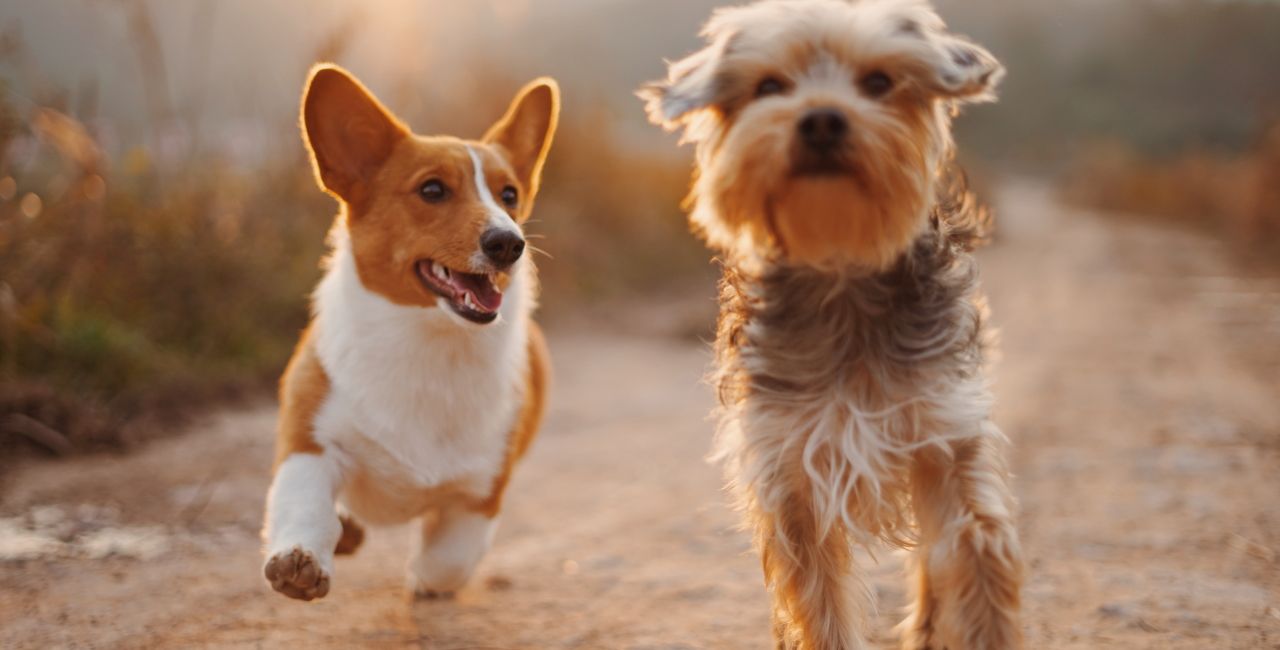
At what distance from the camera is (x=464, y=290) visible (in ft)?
13.5

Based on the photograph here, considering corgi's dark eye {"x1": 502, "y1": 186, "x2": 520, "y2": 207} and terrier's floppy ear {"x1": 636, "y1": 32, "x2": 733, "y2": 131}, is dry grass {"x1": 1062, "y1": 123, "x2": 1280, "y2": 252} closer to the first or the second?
corgi's dark eye {"x1": 502, "y1": 186, "x2": 520, "y2": 207}

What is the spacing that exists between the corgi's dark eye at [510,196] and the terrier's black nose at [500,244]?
1.75 ft

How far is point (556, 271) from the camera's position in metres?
12.7

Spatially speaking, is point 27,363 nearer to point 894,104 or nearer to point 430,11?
point 894,104

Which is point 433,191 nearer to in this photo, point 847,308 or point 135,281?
point 847,308

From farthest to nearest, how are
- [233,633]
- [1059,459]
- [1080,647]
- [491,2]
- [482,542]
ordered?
[491,2] → [1059,459] → [482,542] → [233,633] → [1080,647]

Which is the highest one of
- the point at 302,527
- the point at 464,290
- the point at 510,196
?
the point at 510,196

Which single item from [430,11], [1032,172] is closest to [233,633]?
[430,11]

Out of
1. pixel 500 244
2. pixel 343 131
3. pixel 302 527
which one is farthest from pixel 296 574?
pixel 343 131

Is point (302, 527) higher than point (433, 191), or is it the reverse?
point (433, 191)

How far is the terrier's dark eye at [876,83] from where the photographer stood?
315cm

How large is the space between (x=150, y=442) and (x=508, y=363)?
320 centimetres

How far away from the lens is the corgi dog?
13.3ft

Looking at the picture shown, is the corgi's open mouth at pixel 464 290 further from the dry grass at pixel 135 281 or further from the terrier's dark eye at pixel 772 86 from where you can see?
the dry grass at pixel 135 281
